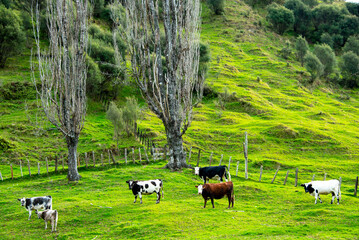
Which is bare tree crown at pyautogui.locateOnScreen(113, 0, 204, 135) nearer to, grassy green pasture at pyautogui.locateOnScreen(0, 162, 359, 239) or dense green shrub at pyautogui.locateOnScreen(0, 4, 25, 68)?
grassy green pasture at pyautogui.locateOnScreen(0, 162, 359, 239)

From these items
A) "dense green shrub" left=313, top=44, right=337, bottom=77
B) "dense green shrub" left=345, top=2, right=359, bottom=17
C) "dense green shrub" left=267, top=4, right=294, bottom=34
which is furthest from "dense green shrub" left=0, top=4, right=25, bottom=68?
"dense green shrub" left=345, top=2, right=359, bottom=17

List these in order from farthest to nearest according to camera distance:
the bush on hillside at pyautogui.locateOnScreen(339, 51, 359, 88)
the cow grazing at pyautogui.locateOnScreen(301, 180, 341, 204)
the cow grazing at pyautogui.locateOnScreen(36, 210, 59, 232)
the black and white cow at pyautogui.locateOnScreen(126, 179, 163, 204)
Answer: the bush on hillside at pyautogui.locateOnScreen(339, 51, 359, 88) → the cow grazing at pyautogui.locateOnScreen(301, 180, 341, 204) → the black and white cow at pyautogui.locateOnScreen(126, 179, 163, 204) → the cow grazing at pyautogui.locateOnScreen(36, 210, 59, 232)

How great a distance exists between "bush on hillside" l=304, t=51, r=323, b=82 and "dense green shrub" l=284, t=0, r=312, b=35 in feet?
116

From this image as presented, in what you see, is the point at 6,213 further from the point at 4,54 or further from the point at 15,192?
the point at 4,54

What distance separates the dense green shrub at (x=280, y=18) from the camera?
303 feet

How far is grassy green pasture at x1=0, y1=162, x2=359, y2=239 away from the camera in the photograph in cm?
1257

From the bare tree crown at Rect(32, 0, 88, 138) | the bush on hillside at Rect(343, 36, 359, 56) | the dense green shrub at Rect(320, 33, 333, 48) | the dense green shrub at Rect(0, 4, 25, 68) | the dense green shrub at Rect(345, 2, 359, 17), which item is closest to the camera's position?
the bare tree crown at Rect(32, 0, 88, 138)

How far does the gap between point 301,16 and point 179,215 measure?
337 ft

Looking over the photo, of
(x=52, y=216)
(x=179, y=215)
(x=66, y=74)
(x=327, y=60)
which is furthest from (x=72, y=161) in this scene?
(x=327, y=60)

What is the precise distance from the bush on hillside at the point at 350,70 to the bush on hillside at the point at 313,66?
10.2 meters

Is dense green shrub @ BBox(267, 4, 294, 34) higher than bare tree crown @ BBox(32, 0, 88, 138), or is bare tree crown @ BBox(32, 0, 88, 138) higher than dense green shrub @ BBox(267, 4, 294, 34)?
dense green shrub @ BBox(267, 4, 294, 34)


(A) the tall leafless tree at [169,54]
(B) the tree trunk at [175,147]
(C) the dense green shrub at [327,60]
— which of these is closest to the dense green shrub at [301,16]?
(C) the dense green shrub at [327,60]

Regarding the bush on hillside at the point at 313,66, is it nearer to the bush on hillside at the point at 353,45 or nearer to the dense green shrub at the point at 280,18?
the bush on hillside at the point at 353,45

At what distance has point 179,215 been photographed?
561 inches
